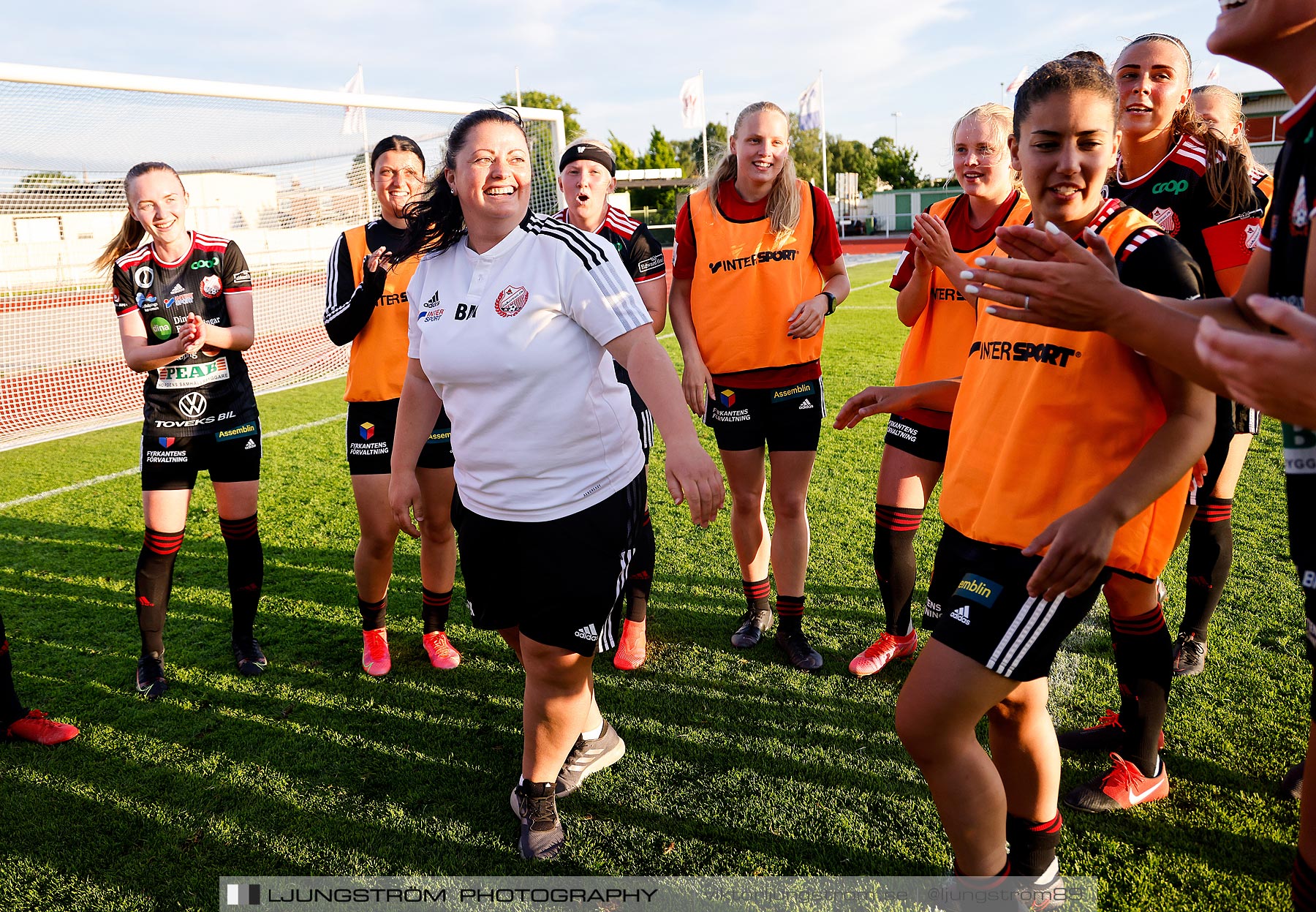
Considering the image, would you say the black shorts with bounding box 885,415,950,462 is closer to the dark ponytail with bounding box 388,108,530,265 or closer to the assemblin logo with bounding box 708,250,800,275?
the assemblin logo with bounding box 708,250,800,275

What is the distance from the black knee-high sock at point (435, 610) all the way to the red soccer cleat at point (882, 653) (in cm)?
190

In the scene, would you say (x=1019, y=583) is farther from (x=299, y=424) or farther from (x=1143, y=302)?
(x=299, y=424)

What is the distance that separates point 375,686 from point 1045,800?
2781 millimetres

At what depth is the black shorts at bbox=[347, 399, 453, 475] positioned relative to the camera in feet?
12.5

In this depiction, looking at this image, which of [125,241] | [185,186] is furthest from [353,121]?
[125,241]

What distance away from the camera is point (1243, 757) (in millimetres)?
2975

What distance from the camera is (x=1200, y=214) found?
3.13m

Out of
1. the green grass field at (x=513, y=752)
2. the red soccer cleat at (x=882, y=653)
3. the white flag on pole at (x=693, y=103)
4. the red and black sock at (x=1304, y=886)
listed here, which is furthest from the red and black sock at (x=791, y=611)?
the white flag on pole at (x=693, y=103)

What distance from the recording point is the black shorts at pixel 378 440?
12.5 feet

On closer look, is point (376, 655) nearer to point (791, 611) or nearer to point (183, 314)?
point (183, 314)

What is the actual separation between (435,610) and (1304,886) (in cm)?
335

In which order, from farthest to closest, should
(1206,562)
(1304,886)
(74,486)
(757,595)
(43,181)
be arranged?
1. (43,181)
2. (74,486)
3. (757,595)
4. (1206,562)
5. (1304,886)

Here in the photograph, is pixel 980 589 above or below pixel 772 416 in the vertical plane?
below

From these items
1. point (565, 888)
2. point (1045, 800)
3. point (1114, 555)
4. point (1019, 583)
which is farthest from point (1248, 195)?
point (565, 888)
